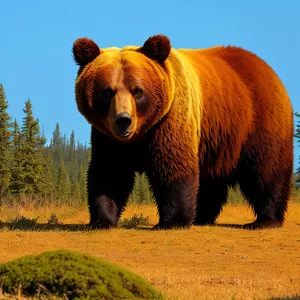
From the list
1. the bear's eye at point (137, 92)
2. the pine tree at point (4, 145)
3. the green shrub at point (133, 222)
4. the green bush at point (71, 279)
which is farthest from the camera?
the pine tree at point (4, 145)

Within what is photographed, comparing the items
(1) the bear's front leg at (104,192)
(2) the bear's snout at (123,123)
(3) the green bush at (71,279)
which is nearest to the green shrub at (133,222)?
(1) the bear's front leg at (104,192)

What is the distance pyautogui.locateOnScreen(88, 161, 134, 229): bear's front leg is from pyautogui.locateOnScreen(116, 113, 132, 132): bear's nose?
46.0 inches

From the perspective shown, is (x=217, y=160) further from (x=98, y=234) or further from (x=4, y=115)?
(x=4, y=115)

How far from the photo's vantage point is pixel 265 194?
12.3 metres

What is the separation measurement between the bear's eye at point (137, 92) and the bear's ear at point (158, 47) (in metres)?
0.73

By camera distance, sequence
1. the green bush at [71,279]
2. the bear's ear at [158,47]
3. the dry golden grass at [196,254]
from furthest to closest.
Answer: the bear's ear at [158,47], the dry golden grass at [196,254], the green bush at [71,279]

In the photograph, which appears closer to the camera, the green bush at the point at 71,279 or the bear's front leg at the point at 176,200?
the green bush at the point at 71,279

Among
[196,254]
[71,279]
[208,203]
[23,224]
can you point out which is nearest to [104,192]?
[196,254]

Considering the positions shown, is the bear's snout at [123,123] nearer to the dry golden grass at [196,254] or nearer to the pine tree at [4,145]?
the dry golden grass at [196,254]

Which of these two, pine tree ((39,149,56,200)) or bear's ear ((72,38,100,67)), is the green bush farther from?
pine tree ((39,149,56,200))

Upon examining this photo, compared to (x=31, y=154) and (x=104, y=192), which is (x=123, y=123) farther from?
(x=31, y=154)

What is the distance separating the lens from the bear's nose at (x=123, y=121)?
31.6 ft

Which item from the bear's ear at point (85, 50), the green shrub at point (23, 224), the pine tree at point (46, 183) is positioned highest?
the bear's ear at point (85, 50)

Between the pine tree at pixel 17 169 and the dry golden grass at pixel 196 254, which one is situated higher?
the dry golden grass at pixel 196 254
